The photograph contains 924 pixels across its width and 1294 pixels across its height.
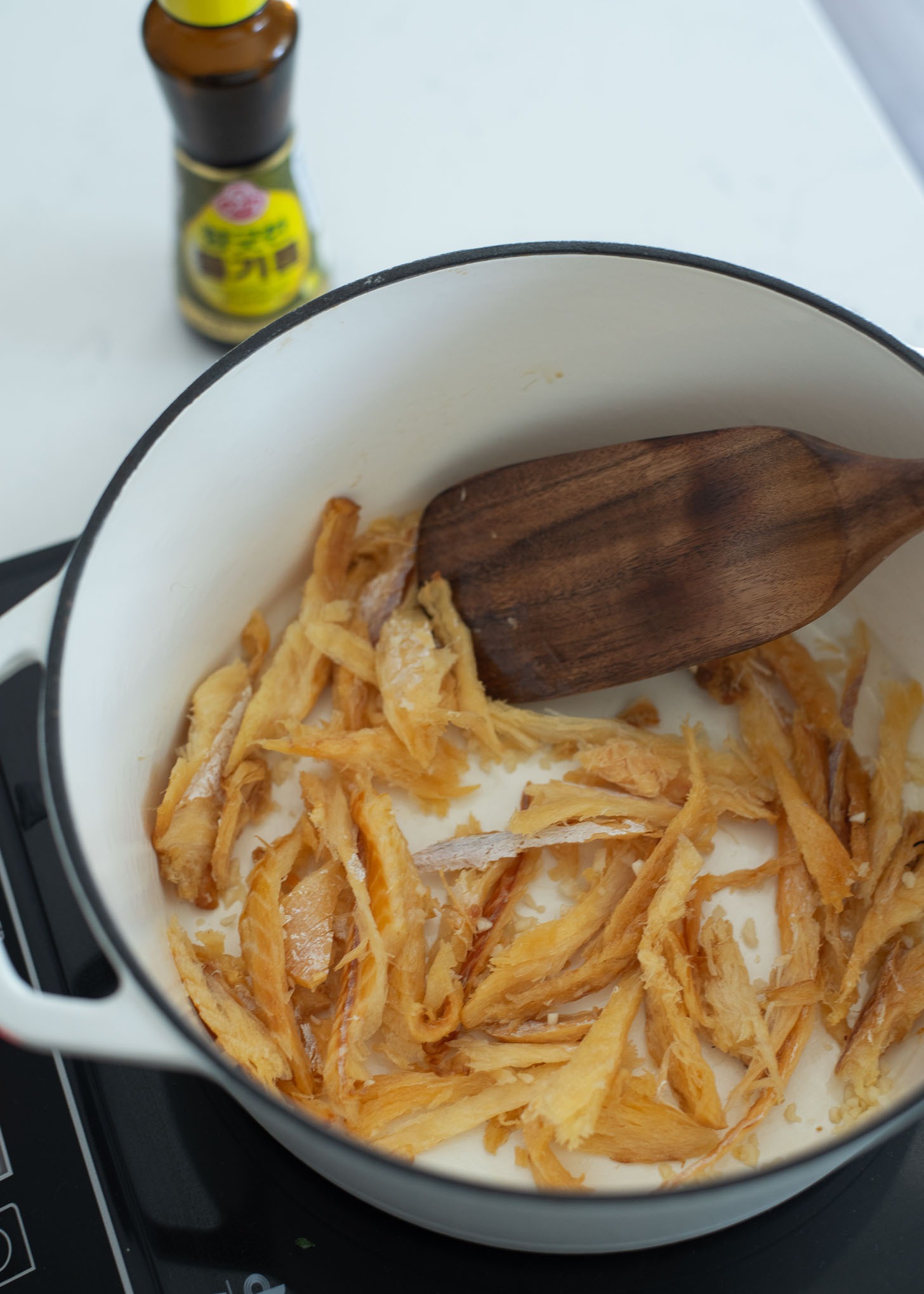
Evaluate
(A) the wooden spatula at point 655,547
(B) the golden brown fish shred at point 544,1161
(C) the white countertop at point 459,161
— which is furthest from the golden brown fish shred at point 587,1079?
(C) the white countertop at point 459,161

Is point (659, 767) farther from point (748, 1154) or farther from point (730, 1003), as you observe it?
point (748, 1154)

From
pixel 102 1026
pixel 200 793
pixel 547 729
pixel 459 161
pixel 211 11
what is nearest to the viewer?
pixel 102 1026

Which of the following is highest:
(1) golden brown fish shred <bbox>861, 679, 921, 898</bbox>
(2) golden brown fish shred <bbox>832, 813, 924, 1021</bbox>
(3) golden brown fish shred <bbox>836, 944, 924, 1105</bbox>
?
(1) golden brown fish shred <bbox>861, 679, 921, 898</bbox>

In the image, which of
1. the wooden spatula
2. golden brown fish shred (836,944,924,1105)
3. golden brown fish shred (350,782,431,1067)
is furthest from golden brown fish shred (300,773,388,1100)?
golden brown fish shred (836,944,924,1105)

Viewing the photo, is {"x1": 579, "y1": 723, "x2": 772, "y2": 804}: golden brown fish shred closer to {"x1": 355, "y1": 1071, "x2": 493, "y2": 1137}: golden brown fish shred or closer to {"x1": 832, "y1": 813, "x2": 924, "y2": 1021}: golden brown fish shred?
{"x1": 832, "y1": 813, "x2": 924, "y2": 1021}: golden brown fish shred

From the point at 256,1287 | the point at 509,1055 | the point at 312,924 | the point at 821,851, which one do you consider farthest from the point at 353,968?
the point at 821,851

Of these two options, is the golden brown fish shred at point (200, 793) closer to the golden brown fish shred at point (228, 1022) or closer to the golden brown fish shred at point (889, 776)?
the golden brown fish shred at point (228, 1022)
